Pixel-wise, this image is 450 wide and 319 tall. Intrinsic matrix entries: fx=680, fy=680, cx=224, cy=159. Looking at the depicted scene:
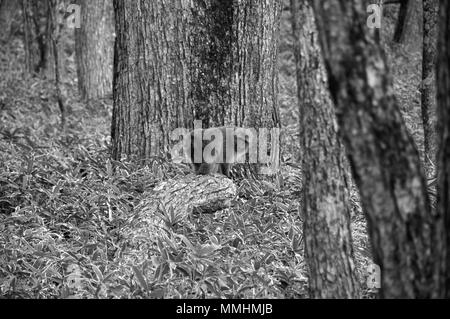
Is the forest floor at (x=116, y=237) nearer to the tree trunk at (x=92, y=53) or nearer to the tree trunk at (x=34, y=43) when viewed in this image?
the tree trunk at (x=92, y=53)

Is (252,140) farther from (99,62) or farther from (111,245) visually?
(99,62)

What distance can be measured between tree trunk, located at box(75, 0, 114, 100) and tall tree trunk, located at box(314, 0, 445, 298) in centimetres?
1016

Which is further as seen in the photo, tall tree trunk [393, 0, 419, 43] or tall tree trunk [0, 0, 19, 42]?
tall tree trunk [0, 0, 19, 42]

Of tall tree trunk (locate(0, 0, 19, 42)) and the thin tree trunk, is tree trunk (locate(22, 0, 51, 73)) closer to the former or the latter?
tall tree trunk (locate(0, 0, 19, 42))

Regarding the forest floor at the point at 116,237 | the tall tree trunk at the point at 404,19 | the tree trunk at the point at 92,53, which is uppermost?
the tall tree trunk at the point at 404,19

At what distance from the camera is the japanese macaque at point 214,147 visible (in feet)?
22.1

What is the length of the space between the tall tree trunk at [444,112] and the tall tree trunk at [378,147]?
0.29 feet

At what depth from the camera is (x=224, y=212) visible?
665 centimetres

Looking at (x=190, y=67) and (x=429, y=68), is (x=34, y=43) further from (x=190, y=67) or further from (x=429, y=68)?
(x=429, y=68)

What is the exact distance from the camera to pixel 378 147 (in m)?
3.44

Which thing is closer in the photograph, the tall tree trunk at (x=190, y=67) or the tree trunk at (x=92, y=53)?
the tall tree trunk at (x=190, y=67)

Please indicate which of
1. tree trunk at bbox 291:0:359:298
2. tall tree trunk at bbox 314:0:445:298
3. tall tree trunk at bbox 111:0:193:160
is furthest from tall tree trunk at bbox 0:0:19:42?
tall tree trunk at bbox 314:0:445:298

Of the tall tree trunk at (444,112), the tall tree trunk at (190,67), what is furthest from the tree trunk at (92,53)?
the tall tree trunk at (444,112)

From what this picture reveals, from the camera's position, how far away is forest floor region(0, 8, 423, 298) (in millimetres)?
5234
